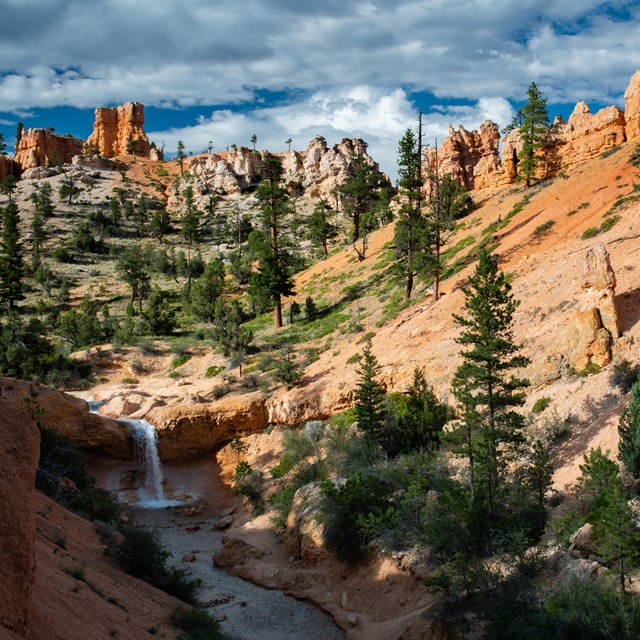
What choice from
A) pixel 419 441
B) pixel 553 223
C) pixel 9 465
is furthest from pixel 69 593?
pixel 553 223

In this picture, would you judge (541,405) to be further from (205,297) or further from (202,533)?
(205,297)

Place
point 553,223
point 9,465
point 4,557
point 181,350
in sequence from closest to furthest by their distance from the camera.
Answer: point 4,557, point 9,465, point 553,223, point 181,350

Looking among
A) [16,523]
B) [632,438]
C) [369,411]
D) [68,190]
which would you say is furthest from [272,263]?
[68,190]

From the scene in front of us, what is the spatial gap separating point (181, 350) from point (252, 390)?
1200 cm

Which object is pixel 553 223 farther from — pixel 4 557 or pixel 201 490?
pixel 4 557

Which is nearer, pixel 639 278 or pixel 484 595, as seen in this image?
pixel 484 595

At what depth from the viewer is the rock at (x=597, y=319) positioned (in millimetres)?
22281

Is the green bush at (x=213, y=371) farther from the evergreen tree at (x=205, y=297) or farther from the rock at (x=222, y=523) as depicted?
the evergreen tree at (x=205, y=297)

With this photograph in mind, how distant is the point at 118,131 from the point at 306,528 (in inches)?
5304

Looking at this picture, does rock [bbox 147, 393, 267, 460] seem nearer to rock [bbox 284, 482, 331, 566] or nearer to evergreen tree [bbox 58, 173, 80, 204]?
rock [bbox 284, 482, 331, 566]

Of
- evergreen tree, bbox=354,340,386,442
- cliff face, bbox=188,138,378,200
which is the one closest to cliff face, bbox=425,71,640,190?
evergreen tree, bbox=354,340,386,442

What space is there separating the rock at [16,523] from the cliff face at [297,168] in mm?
96460

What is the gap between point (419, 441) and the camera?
24891 mm

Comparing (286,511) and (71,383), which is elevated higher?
(71,383)
